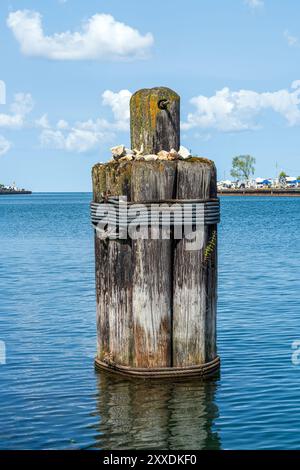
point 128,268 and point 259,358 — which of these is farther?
point 259,358

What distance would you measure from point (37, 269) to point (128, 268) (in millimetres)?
23039

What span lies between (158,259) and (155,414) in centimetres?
197

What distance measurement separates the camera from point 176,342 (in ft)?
36.8

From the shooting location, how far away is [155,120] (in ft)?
37.6

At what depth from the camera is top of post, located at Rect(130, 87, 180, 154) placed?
11.5m

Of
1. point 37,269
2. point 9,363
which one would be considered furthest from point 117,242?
point 37,269

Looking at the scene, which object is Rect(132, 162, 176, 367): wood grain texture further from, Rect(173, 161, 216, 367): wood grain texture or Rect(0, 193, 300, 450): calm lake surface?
Rect(0, 193, 300, 450): calm lake surface

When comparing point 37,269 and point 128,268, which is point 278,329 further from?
point 37,269

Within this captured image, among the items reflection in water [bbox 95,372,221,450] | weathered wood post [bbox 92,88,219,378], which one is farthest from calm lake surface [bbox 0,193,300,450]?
weathered wood post [bbox 92,88,219,378]

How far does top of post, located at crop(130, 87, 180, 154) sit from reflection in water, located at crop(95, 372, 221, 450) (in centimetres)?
312

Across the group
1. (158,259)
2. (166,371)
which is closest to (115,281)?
(158,259)

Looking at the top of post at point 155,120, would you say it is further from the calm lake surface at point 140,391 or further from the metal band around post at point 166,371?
the calm lake surface at point 140,391

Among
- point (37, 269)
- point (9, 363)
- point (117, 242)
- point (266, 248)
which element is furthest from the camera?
point (266, 248)

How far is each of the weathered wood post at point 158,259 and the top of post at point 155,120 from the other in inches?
0.5
